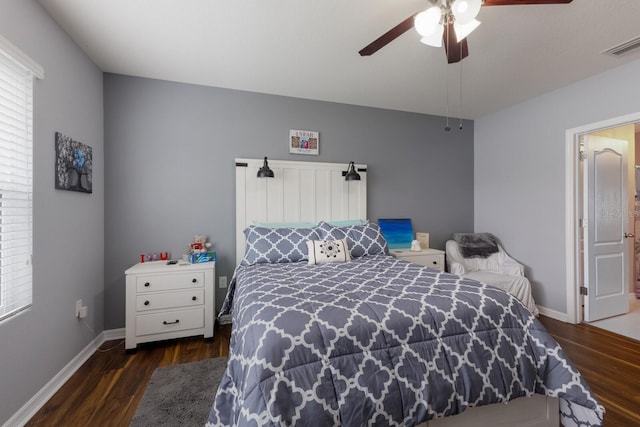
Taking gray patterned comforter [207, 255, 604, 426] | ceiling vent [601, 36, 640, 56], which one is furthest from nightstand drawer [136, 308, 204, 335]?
ceiling vent [601, 36, 640, 56]

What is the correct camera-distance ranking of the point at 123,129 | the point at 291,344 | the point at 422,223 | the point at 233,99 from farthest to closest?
the point at 422,223
the point at 233,99
the point at 123,129
the point at 291,344

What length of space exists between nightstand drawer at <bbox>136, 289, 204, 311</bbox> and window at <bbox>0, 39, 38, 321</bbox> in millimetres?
774

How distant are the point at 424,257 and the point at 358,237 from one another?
979 millimetres

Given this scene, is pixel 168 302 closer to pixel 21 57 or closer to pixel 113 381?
pixel 113 381

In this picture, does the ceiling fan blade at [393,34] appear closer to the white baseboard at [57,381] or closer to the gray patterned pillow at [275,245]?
the gray patterned pillow at [275,245]

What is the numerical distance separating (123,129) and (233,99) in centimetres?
109

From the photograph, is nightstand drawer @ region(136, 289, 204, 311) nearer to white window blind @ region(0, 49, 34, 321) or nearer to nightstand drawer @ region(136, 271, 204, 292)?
nightstand drawer @ region(136, 271, 204, 292)

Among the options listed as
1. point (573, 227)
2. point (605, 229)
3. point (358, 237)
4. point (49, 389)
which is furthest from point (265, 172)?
point (605, 229)

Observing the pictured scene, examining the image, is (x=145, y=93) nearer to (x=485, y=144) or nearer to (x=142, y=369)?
(x=142, y=369)

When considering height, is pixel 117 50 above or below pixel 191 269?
above

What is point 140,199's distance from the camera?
2760mm

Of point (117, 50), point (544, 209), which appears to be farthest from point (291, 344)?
point (544, 209)

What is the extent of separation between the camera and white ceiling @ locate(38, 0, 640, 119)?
1854 millimetres

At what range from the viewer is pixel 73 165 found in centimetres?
213
